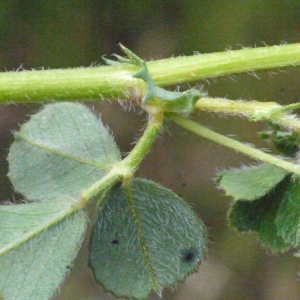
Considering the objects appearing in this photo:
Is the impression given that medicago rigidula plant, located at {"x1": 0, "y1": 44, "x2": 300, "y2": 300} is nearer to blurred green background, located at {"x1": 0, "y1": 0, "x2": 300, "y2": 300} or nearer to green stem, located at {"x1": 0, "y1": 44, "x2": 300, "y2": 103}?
green stem, located at {"x1": 0, "y1": 44, "x2": 300, "y2": 103}

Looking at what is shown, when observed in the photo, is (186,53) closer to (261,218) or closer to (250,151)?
(261,218)

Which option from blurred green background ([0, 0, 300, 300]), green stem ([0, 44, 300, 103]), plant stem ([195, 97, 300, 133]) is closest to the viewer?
plant stem ([195, 97, 300, 133])

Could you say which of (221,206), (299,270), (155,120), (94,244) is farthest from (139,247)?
(299,270)

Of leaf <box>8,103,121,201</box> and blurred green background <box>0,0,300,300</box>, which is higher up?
leaf <box>8,103,121,201</box>

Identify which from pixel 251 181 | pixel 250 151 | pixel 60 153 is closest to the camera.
A: pixel 250 151

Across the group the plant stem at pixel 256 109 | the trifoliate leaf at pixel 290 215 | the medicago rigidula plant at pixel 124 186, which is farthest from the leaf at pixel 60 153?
the trifoliate leaf at pixel 290 215

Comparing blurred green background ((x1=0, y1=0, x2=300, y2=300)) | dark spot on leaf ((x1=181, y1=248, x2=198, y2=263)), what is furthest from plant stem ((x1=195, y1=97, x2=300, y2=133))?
blurred green background ((x1=0, y1=0, x2=300, y2=300))

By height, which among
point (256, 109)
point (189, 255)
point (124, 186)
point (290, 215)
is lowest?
point (189, 255)

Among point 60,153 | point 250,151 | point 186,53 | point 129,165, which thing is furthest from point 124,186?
point 186,53
